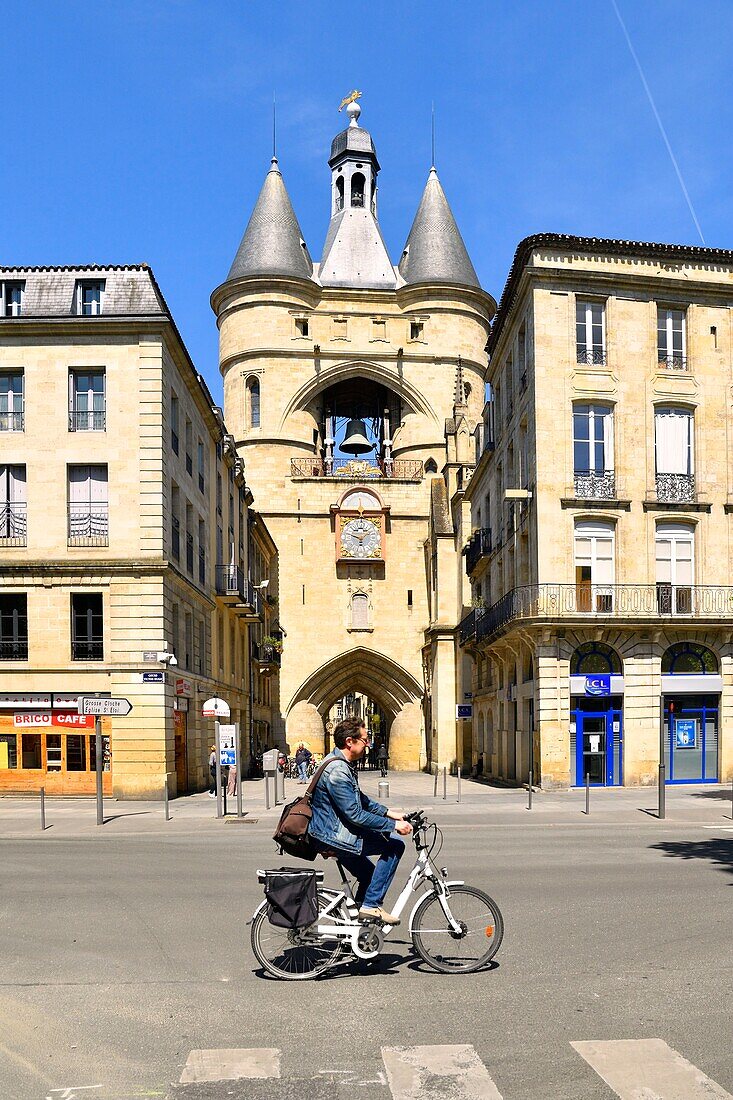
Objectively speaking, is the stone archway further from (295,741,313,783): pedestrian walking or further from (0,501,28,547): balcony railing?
(0,501,28,547): balcony railing

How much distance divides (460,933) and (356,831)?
3.39 feet

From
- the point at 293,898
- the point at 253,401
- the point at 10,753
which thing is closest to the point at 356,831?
the point at 293,898

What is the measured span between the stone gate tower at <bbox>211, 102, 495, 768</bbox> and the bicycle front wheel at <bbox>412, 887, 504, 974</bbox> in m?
46.2

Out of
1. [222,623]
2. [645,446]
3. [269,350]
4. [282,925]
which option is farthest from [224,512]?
[282,925]

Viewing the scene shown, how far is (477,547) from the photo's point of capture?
43.8 m

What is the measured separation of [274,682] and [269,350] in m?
17.9

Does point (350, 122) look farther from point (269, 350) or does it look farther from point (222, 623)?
point (222, 623)

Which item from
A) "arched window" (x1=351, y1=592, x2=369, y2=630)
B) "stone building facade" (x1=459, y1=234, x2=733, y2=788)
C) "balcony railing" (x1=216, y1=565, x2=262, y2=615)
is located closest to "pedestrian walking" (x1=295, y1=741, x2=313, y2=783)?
"balcony railing" (x1=216, y1=565, x2=262, y2=615)

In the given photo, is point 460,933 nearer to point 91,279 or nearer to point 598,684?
point 598,684

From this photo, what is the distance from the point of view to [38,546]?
2889 centimetres

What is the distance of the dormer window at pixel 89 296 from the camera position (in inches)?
1178

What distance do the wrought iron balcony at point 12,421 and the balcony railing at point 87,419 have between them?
1.27m

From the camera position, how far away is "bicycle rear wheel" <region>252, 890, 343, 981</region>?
7.76 m

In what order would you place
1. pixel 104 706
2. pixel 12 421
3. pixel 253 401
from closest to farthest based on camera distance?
pixel 104 706, pixel 12 421, pixel 253 401
